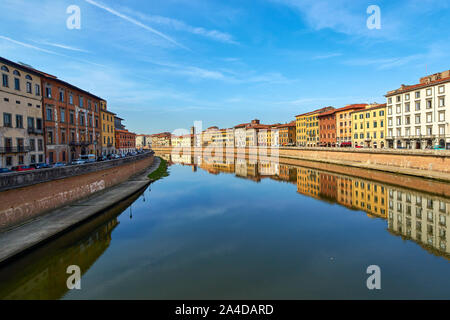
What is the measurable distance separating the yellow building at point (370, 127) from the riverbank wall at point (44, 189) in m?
62.2

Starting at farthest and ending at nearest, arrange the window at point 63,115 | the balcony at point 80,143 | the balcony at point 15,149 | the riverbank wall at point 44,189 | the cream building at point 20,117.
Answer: the balcony at point 80,143, the window at point 63,115, the cream building at point 20,117, the balcony at point 15,149, the riverbank wall at point 44,189

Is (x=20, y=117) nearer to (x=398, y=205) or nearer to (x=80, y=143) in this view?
(x=80, y=143)

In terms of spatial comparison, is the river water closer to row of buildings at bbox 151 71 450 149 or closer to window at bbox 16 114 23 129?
window at bbox 16 114 23 129

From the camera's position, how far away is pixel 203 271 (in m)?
12.7

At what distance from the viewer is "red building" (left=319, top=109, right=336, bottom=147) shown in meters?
83.2

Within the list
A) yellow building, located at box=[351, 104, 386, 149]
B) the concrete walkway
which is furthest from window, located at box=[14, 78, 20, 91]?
yellow building, located at box=[351, 104, 386, 149]

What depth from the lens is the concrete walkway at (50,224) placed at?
1376cm

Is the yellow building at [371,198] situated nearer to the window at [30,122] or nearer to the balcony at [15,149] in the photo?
the balcony at [15,149]

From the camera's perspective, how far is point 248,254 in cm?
1471

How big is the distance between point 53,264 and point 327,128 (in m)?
87.9

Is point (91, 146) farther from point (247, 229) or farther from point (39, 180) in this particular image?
point (247, 229)

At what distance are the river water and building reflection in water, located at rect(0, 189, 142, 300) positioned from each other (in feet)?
0.14

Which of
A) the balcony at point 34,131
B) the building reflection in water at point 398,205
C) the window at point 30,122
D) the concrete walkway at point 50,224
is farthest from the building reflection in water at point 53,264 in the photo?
the building reflection in water at point 398,205
